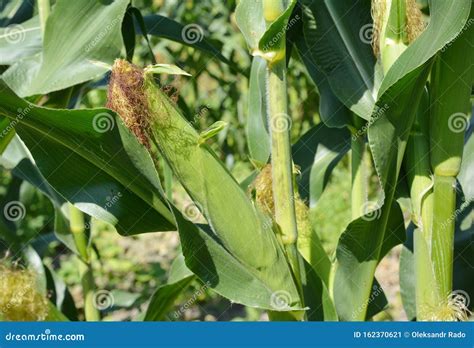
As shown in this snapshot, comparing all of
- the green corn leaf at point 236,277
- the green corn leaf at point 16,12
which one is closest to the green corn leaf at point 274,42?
the green corn leaf at point 236,277

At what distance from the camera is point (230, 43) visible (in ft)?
10.4

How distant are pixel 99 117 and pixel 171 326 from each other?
15.8 inches

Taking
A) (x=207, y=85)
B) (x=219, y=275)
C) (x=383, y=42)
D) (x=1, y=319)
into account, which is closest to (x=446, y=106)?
(x=383, y=42)

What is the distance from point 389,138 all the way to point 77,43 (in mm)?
592

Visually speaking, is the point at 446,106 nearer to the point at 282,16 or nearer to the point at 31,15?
the point at 282,16

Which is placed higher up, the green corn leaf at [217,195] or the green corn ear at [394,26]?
the green corn ear at [394,26]

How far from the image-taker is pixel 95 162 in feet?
3.71

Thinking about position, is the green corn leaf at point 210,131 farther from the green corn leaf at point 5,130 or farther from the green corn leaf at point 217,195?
the green corn leaf at point 5,130

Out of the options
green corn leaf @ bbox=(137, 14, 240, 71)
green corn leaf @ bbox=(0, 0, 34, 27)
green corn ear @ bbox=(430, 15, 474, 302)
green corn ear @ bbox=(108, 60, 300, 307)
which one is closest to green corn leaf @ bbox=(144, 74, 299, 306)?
green corn ear @ bbox=(108, 60, 300, 307)

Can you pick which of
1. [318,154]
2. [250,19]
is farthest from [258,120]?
[250,19]

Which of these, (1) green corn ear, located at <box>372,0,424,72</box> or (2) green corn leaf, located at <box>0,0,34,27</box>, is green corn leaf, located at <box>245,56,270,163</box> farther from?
(2) green corn leaf, located at <box>0,0,34,27</box>

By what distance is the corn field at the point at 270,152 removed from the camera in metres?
1.07

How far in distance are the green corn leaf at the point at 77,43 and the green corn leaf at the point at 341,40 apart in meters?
0.34

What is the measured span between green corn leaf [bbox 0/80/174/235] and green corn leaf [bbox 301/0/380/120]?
394mm
